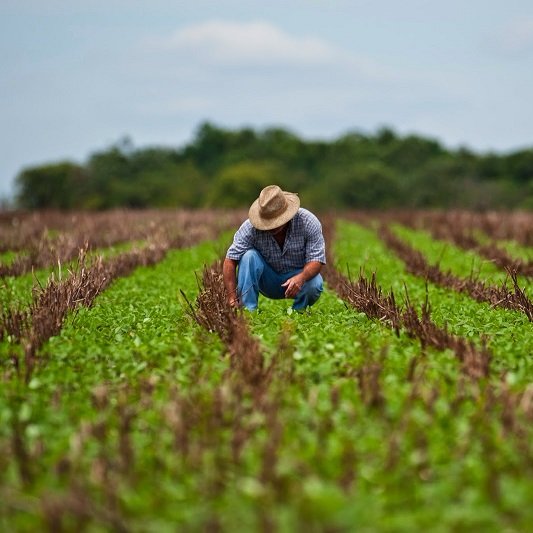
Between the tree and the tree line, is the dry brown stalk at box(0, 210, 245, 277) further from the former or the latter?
the tree

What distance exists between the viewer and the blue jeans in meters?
7.32

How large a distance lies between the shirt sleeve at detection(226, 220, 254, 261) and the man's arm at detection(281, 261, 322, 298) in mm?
544

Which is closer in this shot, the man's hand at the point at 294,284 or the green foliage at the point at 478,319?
the green foliage at the point at 478,319

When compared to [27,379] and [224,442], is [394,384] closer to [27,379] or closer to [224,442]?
[224,442]

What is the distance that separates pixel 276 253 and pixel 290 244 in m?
0.16

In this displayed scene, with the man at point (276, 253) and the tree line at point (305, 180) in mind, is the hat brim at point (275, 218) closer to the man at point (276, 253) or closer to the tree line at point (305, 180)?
the man at point (276, 253)

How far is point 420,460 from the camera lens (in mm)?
3693

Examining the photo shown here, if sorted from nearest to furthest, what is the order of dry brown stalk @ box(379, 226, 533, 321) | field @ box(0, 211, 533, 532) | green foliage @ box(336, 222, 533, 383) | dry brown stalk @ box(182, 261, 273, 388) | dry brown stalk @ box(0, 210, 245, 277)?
field @ box(0, 211, 533, 532)
dry brown stalk @ box(182, 261, 273, 388)
green foliage @ box(336, 222, 533, 383)
dry brown stalk @ box(379, 226, 533, 321)
dry brown stalk @ box(0, 210, 245, 277)

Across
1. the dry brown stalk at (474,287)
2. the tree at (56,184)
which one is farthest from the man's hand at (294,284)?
the tree at (56,184)

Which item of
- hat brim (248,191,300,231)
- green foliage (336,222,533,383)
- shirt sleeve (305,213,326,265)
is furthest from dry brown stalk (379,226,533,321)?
hat brim (248,191,300,231)

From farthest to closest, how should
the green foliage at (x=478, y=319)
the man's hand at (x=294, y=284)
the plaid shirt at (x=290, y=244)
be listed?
the plaid shirt at (x=290, y=244)
the man's hand at (x=294, y=284)
the green foliage at (x=478, y=319)

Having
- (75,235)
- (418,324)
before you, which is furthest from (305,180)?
(418,324)

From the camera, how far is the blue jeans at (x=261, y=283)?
24.0ft

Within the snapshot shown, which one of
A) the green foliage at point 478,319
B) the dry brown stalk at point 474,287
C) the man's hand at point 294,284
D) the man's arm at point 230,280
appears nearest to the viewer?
the green foliage at point 478,319
